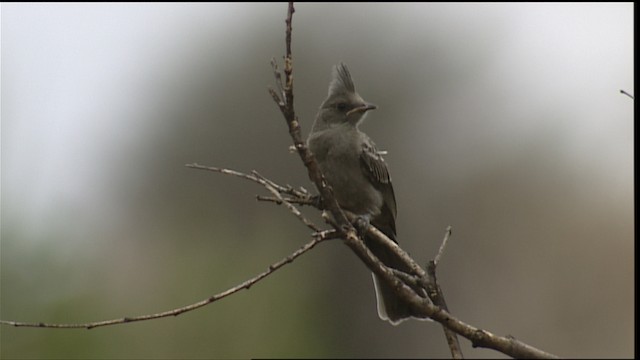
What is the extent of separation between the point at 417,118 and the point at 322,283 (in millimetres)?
4832

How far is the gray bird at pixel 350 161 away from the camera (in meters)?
4.62

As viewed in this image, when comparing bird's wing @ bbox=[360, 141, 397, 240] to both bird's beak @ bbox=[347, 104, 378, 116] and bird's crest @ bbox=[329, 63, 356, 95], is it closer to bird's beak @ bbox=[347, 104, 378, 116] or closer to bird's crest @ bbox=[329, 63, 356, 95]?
bird's beak @ bbox=[347, 104, 378, 116]

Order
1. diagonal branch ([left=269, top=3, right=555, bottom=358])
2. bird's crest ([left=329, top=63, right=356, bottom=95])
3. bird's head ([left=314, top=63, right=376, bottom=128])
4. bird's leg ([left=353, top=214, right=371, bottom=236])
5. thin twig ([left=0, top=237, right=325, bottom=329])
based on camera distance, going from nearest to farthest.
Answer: diagonal branch ([left=269, top=3, right=555, bottom=358]) → thin twig ([left=0, top=237, right=325, bottom=329]) → bird's leg ([left=353, top=214, right=371, bottom=236]) → bird's crest ([left=329, top=63, right=356, bottom=95]) → bird's head ([left=314, top=63, right=376, bottom=128])

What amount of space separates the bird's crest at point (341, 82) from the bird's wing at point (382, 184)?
32 centimetres

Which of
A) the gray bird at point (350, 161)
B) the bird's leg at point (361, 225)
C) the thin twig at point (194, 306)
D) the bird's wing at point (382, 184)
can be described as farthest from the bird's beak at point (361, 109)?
the thin twig at point (194, 306)

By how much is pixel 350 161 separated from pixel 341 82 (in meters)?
0.42

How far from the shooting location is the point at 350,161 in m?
4.67

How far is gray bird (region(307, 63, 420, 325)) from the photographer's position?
15.2 feet

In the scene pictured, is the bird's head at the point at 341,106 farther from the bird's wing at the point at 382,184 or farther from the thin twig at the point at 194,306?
the thin twig at the point at 194,306

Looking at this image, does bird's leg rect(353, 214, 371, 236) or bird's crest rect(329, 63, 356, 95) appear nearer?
bird's leg rect(353, 214, 371, 236)

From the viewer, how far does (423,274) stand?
3195mm

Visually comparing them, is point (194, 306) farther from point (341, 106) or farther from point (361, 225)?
point (341, 106)

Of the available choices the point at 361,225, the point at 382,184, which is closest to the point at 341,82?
the point at 382,184

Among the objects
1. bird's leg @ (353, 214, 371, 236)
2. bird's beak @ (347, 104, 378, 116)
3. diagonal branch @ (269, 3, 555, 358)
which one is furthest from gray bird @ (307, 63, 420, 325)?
diagonal branch @ (269, 3, 555, 358)
